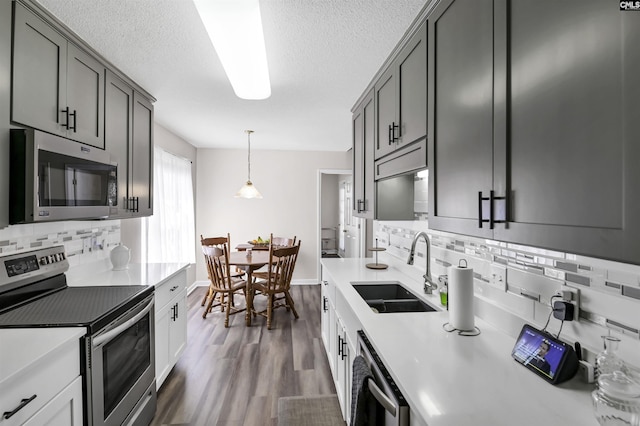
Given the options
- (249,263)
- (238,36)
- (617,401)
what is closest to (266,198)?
(249,263)

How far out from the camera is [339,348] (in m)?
2.20

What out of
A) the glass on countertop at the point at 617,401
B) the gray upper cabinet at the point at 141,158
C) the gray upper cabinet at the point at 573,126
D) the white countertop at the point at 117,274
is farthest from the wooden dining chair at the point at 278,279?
the glass on countertop at the point at 617,401

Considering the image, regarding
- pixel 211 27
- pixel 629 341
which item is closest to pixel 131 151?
pixel 211 27

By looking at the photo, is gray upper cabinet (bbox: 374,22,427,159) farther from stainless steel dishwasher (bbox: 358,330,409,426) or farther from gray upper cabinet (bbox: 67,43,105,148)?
gray upper cabinet (bbox: 67,43,105,148)

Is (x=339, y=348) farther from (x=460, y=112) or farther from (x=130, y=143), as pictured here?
(x=130, y=143)

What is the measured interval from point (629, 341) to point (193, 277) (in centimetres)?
528

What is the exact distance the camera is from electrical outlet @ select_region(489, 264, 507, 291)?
1403 mm

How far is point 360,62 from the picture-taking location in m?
2.16

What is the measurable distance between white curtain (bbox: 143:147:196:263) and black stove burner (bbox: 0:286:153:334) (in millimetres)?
1822

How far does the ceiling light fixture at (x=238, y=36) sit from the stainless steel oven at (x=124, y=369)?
149 cm

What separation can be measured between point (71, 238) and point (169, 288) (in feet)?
2.45

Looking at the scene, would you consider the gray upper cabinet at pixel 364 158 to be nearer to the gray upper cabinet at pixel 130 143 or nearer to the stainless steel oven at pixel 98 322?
the stainless steel oven at pixel 98 322

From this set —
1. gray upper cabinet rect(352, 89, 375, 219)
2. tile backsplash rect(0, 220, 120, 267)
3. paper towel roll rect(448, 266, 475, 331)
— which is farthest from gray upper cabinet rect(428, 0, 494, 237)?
tile backsplash rect(0, 220, 120, 267)

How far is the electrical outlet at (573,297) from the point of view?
3.45 ft
